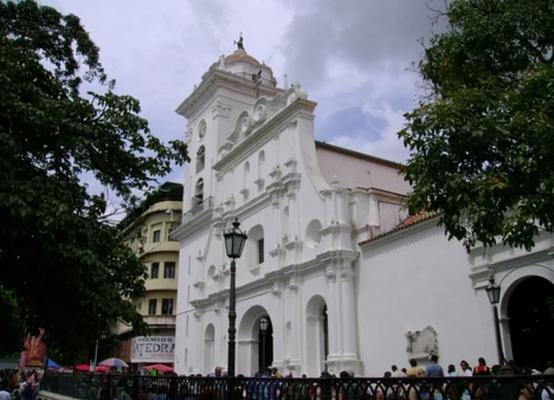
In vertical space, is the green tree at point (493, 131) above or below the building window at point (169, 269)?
below

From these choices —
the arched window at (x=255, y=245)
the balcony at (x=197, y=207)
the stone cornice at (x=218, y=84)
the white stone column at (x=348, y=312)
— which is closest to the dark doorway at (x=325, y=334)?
the white stone column at (x=348, y=312)

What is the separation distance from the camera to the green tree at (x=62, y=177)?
26.8 feet

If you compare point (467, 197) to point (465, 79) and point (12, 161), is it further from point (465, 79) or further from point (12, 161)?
point (12, 161)

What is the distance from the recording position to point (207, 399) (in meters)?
8.77

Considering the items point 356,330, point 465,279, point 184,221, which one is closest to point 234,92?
point 184,221

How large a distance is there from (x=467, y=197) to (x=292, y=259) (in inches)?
624

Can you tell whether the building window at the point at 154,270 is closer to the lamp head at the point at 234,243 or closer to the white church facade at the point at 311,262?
the white church facade at the point at 311,262

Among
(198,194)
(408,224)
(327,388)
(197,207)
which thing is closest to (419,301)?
(408,224)

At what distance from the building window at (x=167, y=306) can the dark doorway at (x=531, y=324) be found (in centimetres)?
2909

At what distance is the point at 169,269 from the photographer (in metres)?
42.4

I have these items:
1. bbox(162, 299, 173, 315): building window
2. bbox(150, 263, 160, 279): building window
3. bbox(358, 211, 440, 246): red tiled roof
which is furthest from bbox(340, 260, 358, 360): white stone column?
bbox(150, 263, 160, 279): building window

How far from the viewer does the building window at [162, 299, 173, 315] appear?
135 ft

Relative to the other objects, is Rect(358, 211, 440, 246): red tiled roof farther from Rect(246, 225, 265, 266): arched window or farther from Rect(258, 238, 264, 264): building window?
Rect(246, 225, 265, 266): arched window

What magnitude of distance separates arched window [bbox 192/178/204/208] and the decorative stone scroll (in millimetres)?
19134
